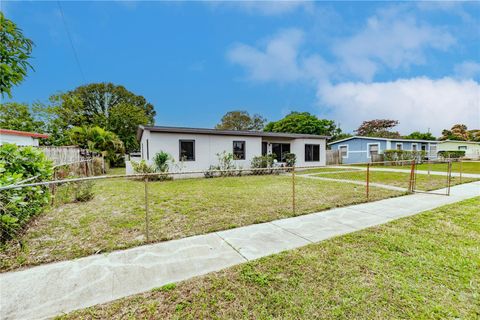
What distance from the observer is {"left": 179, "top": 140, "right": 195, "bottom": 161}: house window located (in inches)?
470

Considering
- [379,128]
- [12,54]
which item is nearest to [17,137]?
[12,54]

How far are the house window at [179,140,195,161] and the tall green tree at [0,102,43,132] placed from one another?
18061 mm

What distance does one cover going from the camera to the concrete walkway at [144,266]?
2078mm

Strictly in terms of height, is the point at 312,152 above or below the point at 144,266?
above

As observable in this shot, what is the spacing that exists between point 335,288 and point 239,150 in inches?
458

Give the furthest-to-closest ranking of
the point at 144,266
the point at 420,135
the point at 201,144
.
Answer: the point at 420,135
the point at 201,144
the point at 144,266

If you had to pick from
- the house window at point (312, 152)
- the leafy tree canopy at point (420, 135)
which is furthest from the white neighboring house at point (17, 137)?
the leafy tree canopy at point (420, 135)

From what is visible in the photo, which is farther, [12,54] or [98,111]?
[98,111]

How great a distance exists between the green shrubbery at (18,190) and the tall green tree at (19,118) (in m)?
21.2

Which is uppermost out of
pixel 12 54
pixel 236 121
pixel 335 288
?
pixel 236 121

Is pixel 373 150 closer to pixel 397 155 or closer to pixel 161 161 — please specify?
pixel 397 155

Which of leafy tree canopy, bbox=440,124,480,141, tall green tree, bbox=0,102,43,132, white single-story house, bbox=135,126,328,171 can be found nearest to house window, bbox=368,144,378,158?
white single-story house, bbox=135,126,328,171

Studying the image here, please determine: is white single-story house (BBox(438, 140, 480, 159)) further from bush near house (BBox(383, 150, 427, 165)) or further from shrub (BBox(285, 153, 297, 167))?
shrub (BBox(285, 153, 297, 167))

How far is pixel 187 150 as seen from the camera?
477 inches
